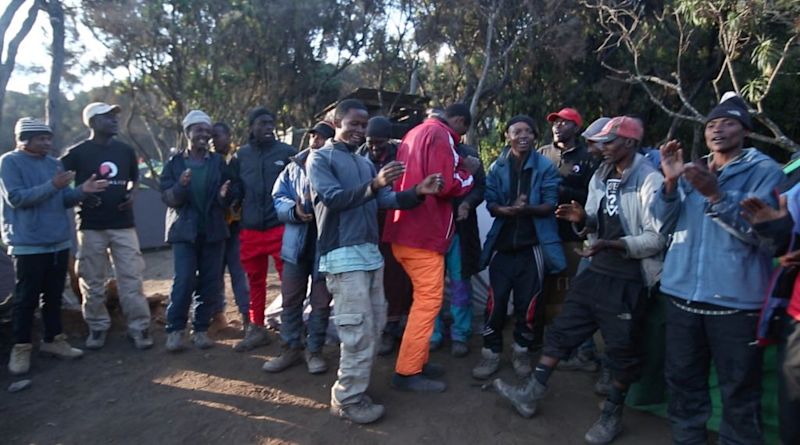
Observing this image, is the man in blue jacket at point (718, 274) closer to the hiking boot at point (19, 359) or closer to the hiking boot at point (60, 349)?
the hiking boot at point (60, 349)

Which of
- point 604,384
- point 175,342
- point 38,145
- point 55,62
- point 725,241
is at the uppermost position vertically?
point 55,62

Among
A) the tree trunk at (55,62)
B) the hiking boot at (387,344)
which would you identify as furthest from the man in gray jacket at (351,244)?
the tree trunk at (55,62)

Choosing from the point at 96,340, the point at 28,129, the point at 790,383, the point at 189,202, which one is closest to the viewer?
the point at 790,383

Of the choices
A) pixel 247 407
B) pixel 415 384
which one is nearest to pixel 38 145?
pixel 247 407

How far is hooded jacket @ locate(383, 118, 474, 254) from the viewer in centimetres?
382

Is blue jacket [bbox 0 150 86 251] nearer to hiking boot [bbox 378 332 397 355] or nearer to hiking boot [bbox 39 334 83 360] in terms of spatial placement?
hiking boot [bbox 39 334 83 360]

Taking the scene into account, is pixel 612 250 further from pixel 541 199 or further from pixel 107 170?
pixel 107 170

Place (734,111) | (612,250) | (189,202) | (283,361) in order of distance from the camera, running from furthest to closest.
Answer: (189,202)
(283,361)
(612,250)
(734,111)

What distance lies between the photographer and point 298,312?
4.48 m

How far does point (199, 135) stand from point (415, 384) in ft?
9.28

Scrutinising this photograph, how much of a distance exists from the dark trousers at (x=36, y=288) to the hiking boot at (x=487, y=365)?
11.9ft

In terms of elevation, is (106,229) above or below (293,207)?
below

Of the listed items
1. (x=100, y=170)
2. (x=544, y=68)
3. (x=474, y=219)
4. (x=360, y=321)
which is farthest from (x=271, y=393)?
(x=544, y=68)

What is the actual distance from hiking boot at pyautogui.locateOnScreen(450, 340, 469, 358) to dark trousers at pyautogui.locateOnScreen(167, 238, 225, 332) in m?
2.24
